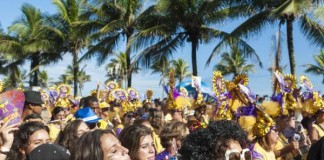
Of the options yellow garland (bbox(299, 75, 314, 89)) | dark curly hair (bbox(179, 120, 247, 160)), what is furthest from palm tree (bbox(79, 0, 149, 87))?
dark curly hair (bbox(179, 120, 247, 160))

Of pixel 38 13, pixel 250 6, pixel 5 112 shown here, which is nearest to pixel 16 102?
pixel 5 112

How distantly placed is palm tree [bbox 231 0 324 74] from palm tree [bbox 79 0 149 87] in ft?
19.7

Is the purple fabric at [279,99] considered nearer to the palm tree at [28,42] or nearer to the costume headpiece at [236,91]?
the costume headpiece at [236,91]

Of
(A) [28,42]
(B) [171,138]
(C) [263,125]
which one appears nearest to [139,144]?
(B) [171,138]

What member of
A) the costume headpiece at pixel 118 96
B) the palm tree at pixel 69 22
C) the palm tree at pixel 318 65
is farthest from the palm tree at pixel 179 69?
the costume headpiece at pixel 118 96

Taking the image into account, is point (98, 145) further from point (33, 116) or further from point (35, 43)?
point (35, 43)

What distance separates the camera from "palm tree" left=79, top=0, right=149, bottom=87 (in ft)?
68.7

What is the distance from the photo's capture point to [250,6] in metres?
16.0

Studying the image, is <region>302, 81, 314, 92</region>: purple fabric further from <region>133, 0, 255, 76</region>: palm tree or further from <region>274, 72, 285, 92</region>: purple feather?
<region>133, 0, 255, 76</region>: palm tree

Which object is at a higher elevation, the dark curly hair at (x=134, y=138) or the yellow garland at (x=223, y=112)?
the yellow garland at (x=223, y=112)

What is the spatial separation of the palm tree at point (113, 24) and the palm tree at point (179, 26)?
0.89 meters

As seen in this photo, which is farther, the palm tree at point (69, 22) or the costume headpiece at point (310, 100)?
the palm tree at point (69, 22)

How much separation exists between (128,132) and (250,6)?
1293 cm

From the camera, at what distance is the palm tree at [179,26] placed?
18.7 metres
